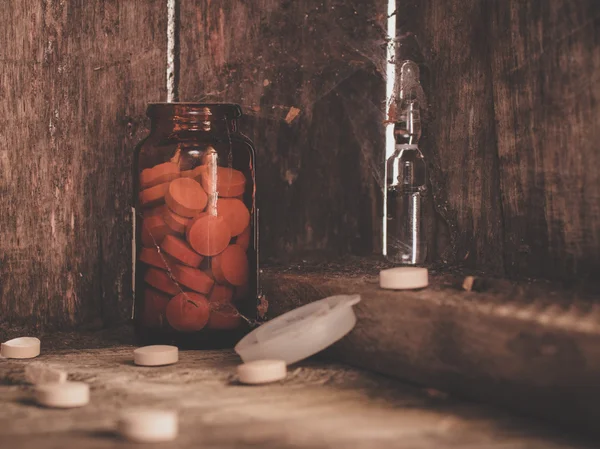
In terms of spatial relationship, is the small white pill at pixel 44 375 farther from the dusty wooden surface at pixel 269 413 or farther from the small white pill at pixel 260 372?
the small white pill at pixel 260 372

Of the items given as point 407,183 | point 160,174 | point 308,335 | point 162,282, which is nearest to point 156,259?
point 162,282

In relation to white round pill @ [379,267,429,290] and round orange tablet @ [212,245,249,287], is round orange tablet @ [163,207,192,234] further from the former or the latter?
white round pill @ [379,267,429,290]

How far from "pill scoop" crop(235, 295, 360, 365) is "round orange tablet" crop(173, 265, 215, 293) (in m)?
0.19

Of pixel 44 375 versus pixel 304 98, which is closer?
pixel 44 375

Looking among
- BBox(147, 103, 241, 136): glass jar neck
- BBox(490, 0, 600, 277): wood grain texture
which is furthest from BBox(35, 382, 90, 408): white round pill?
BBox(490, 0, 600, 277): wood grain texture

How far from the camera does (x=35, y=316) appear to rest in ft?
5.14

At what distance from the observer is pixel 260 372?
110cm

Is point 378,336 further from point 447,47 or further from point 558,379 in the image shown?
point 447,47

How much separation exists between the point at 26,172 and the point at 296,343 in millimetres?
708

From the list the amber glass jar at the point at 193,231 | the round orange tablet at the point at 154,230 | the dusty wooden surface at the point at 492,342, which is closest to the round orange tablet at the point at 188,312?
the amber glass jar at the point at 193,231

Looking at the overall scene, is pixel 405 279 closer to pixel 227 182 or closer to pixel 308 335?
pixel 308 335

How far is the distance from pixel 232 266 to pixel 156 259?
133mm

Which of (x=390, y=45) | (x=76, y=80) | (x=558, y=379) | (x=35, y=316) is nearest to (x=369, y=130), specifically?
(x=390, y=45)

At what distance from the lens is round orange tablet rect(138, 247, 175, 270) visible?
1392 millimetres
